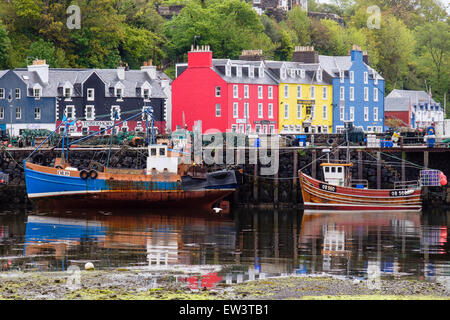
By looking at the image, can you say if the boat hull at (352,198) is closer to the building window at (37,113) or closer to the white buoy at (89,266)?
the white buoy at (89,266)

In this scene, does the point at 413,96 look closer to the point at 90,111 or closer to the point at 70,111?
the point at 90,111

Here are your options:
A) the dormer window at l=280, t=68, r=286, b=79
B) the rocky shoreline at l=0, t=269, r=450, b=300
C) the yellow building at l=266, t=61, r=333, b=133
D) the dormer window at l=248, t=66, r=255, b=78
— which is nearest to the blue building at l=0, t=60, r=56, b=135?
the dormer window at l=248, t=66, r=255, b=78

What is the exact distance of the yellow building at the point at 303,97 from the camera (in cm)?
8138

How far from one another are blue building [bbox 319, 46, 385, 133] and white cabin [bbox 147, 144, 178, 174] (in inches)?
1361

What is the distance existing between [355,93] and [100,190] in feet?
138

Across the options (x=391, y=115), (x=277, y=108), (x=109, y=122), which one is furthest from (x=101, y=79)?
(x=391, y=115)

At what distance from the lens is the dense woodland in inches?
3467

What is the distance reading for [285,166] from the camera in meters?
56.2

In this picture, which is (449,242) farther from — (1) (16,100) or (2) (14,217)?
(1) (16,100)

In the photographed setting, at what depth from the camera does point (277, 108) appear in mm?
81000

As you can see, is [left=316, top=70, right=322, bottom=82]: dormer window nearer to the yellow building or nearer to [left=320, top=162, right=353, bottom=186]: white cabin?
the yellow building

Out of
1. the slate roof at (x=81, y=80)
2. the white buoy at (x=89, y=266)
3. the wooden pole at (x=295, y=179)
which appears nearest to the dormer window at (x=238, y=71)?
the slate roof at (x=81, y=80)

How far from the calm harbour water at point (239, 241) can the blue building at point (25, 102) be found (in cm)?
2533

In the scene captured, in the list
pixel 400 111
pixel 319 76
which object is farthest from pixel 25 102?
pixel 400 111
